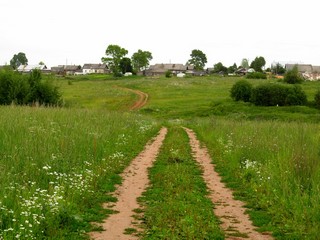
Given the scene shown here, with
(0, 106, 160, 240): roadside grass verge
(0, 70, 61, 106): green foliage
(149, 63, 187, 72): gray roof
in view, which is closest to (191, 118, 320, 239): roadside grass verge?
(0, 106, 160, 240): roadside grass verge

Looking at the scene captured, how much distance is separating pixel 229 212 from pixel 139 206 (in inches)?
85.6

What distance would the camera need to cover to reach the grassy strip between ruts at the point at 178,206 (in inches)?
314

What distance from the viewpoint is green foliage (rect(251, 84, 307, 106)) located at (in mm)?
63200

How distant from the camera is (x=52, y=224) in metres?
7.77

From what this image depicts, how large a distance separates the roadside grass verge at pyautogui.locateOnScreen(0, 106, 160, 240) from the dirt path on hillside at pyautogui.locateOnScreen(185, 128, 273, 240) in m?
2.75

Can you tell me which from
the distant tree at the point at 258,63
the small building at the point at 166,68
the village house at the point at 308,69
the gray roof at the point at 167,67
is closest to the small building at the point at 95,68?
the small building at the point at 166,68

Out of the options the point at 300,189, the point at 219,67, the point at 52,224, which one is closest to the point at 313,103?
the point at 300,189

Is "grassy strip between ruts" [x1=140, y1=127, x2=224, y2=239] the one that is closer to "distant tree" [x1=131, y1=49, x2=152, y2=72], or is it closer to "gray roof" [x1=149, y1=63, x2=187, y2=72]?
"distant tree" [x1=131, y1=49, x2=152, y2=72]

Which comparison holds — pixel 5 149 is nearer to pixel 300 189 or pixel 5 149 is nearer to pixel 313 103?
pixel 300 189

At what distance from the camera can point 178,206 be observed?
9.66 metres

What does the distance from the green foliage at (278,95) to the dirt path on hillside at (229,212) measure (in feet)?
166

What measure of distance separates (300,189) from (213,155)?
9.11 meters

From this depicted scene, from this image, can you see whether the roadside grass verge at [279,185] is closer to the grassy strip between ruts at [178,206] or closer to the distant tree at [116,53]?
the grassy strip between ruts at [178,206]

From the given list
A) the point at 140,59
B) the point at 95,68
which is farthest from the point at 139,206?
the point at 95,68
